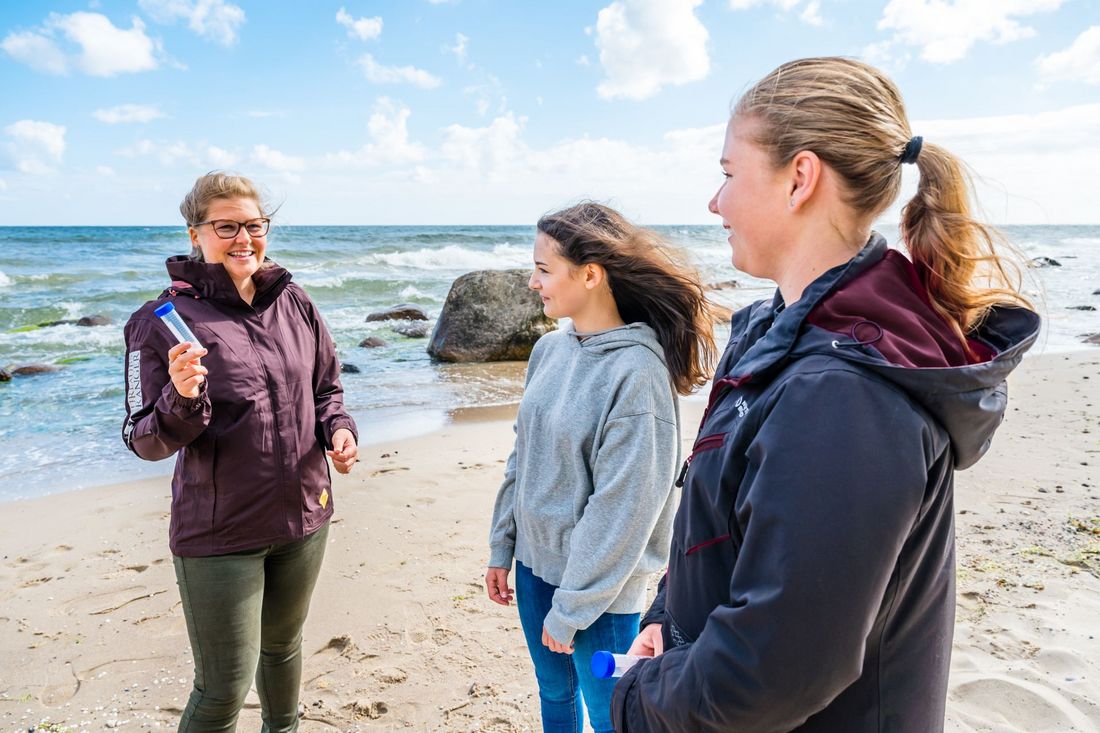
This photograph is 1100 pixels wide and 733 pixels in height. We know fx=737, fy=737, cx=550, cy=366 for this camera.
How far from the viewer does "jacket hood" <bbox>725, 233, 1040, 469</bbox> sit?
111 centimetres

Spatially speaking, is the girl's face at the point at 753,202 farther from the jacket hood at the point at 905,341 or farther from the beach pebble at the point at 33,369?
the beach pebble at the point at 33,369

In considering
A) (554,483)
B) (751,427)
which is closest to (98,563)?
(554,483)

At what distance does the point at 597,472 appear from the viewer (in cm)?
229

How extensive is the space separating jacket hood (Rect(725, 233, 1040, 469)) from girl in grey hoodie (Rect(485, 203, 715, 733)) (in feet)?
3.22

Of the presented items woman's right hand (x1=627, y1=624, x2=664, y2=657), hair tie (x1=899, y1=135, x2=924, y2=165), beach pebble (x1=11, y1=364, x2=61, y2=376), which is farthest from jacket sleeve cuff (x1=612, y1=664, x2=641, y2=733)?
beach pebble (x1=11, y1=364, x2=61, y2=376)

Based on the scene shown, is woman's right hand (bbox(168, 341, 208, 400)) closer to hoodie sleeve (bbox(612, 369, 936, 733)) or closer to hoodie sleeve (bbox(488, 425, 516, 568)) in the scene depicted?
hoodie sleeve (bbox(488, 425, 516, 568))

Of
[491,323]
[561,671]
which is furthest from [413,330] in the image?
[561,671]

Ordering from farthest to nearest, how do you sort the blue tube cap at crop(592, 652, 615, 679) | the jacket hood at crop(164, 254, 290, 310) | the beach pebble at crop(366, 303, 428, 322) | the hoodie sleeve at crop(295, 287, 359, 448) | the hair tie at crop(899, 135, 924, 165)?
the beach pebble at crop(366, 303, 428, 322)
the hoodie sleeve at crop(295, 287, 359, 448)
the jacket hood at crop(164, 254, 290, 310)
the blue tube cap at crop(592, 652, 615, 679)
the hair tie at crop(899, 135, 924, 165)

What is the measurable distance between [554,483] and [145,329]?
1466mm

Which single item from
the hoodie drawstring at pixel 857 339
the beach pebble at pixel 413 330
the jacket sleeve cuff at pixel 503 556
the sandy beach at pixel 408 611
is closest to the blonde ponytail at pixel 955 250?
the hoodie drawstring at pixel 857 339

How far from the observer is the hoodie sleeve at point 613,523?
2211mm

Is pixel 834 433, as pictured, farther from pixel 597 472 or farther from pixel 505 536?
pixel 505 536

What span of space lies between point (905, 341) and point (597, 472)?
1265mm

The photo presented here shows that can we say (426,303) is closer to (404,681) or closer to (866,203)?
(404,681)
